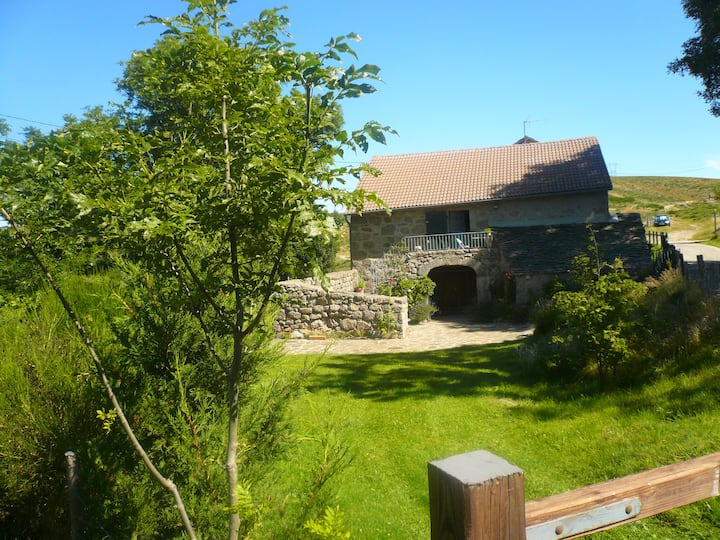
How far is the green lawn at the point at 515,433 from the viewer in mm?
4574

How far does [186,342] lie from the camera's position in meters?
3.91

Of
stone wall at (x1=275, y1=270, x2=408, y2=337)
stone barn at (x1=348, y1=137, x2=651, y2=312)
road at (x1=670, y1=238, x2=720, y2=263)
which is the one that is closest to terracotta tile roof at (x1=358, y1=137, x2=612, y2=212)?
stone barn at (x1=348, y1=137, x2=651, y2=312)

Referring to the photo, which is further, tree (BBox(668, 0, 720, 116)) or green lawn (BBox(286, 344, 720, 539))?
tree (BBox(668, 0, 720, 116))

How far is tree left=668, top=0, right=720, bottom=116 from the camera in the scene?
15406 mm

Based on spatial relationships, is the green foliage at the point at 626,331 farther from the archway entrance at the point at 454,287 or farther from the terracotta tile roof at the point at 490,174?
the archway entrance at the point at 454,287

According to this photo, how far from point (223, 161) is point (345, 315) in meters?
13.2

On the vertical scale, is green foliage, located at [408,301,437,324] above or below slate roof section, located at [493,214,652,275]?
below

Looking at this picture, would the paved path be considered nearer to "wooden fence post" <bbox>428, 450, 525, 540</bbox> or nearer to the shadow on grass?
the shadow on grass

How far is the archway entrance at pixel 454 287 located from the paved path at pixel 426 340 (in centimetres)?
627

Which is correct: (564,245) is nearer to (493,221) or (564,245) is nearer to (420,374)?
(493,221)

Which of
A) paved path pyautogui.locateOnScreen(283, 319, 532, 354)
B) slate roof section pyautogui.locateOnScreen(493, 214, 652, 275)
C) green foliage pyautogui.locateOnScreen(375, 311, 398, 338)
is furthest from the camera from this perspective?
slate roof section pyautogui.locateOnScreen(493, 214, 652, 275)

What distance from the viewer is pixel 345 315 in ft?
51.4

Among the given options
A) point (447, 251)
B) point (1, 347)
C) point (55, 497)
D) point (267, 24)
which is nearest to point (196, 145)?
point (267, 24)

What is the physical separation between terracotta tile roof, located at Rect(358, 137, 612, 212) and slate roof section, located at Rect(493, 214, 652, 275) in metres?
1.92
